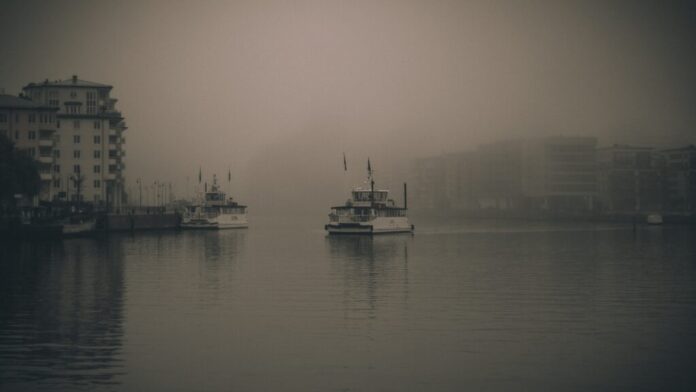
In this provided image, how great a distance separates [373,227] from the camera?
119062 millimetres

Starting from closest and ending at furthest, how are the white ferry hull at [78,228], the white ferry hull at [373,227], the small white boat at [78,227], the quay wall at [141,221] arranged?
the white ferry hull at [78,228] < the small white boat at [78,227] < the white ferry hull at [373,227] < the quay wall at [141,221]

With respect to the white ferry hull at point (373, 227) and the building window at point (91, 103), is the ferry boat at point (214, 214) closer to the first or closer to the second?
the building window at point (91, 103)

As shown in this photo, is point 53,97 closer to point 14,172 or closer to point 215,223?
point 215,223

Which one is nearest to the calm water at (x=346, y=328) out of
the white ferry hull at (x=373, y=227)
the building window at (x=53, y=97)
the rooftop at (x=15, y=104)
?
the white ferry hull at (x=373, y=227)

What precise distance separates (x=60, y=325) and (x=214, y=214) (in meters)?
125

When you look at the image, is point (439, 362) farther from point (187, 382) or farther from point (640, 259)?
point (640, 259)

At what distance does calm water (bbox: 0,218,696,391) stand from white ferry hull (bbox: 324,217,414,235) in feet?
195

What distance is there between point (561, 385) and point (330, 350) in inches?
311

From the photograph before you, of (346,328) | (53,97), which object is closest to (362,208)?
(53,97)

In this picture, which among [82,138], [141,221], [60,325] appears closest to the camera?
[60,325]

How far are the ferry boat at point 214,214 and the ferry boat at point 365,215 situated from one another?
122ft

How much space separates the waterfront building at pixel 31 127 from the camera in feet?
401

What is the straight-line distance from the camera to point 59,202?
136750 millimetres

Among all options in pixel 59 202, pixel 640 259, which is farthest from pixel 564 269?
pixel 59 202
